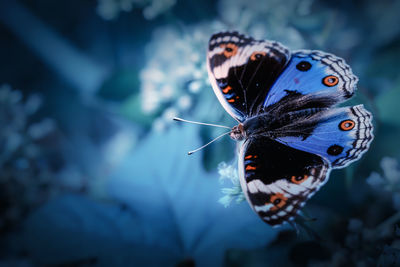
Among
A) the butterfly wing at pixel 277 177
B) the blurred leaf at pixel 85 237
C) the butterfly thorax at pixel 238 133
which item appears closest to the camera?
the butterfly wing at pixel 277 177

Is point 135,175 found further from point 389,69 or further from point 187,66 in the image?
point 389,69

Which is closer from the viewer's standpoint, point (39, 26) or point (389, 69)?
point (389, 69)

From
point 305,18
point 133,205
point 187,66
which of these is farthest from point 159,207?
point 305,18

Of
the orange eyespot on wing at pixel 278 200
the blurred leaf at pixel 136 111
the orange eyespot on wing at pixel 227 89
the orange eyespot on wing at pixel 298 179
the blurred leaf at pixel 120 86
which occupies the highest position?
the blurred leaf at pixel 120 86

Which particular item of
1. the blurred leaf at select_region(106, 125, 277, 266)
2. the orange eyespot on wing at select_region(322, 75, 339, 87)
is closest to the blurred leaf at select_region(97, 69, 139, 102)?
the blurred leaf at select_region(106, 125, 277, 266)

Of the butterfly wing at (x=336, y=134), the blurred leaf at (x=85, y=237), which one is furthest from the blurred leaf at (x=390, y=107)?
the blurred leaf at (x=85, y=237)

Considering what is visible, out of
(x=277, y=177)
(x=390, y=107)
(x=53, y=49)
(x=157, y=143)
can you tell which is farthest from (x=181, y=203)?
(x=53, y=49)

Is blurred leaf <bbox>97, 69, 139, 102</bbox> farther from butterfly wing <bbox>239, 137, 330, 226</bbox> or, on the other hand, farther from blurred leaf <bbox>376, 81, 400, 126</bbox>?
blurred leaf <bbox>376, 81, 400, 126</bbox>

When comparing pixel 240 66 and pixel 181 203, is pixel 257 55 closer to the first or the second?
pixel 240 66

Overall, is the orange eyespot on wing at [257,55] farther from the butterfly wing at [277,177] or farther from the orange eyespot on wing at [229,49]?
the butterfly wing at [277,177]
